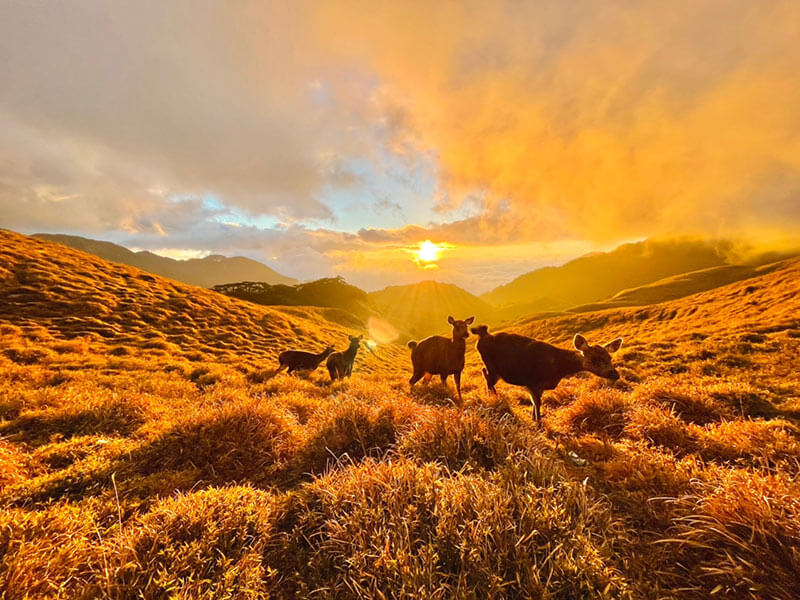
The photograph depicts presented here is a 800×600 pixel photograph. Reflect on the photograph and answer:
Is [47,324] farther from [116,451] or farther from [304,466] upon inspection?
[304,466]

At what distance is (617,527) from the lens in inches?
134

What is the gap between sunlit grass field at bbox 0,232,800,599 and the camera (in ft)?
8.63

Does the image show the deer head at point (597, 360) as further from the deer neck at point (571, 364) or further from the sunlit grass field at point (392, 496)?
the sunlit grass field at point (392, 496)

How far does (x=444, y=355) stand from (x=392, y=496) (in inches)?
321

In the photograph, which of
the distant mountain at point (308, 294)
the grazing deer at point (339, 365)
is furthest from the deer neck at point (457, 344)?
the distant mountain at point (308, 294)

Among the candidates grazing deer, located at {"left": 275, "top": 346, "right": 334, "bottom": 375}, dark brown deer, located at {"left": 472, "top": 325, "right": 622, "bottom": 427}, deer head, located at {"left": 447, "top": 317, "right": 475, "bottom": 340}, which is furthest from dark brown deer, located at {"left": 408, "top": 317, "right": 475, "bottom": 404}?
grazing deer, located at {"left": 275, "top": 346, "right": 334, "bottom": 375}

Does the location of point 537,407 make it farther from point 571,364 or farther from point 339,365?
point 339,365

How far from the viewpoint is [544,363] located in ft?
27.4

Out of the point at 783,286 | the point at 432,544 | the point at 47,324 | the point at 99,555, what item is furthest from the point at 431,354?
the point at 783,286

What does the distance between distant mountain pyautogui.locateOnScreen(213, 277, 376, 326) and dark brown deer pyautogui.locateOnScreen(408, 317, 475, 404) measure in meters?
119

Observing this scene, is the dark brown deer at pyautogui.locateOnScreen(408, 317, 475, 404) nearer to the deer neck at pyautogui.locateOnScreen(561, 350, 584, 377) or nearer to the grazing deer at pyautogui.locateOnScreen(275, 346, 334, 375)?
the deer neck at pyautogui.locateOnScreen(561, 350, 584, 377)

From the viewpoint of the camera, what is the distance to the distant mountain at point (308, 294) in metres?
137

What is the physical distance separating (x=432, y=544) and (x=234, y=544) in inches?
83.8

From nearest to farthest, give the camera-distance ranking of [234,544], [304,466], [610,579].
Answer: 1. [610,579]
2. [234,544]
3. [304,466]
